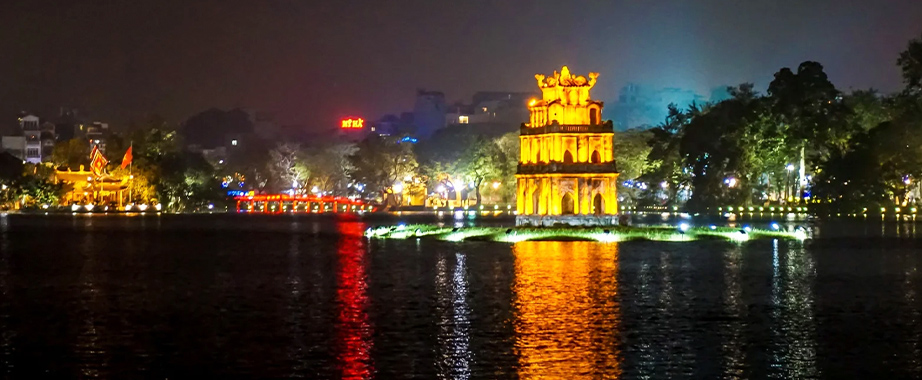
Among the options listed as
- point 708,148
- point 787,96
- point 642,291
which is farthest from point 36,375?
point 708,148

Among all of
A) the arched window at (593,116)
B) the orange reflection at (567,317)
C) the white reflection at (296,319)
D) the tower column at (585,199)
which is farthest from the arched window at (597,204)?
the white reflection at (296,319)

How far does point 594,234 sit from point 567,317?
125 feet

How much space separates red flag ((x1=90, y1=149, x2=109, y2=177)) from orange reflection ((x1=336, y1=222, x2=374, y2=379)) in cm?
11630

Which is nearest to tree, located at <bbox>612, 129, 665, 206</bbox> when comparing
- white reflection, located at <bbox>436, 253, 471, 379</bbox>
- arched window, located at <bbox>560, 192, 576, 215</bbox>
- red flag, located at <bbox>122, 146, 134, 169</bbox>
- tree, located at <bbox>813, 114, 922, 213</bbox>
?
tree, located at <bbox>813, 114, 922, 213</bbox>

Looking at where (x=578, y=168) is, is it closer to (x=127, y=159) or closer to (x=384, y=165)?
(x=127, y=159)

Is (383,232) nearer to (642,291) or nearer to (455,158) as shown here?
(642,291)

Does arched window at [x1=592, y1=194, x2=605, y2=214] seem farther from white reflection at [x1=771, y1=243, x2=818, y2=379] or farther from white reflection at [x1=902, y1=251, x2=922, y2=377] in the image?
white reflection at [x1=902, y1=251, x2=922, y2=377]

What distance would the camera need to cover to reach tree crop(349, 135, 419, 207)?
17000 centimetres

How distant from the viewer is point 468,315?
2878 centimetres

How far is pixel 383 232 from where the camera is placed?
7400 cm

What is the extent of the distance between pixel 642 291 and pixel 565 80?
39.2m

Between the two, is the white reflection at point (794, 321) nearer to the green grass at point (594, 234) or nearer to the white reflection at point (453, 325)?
the white reflection at point (453, 325)

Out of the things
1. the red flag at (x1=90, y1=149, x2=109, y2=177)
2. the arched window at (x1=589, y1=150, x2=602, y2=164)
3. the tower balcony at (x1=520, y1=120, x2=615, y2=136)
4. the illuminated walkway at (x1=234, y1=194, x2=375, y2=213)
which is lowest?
the illuminated walkway at (x1=234, y1=194, x2=375, y2=213)

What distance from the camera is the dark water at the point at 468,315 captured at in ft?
70.7
